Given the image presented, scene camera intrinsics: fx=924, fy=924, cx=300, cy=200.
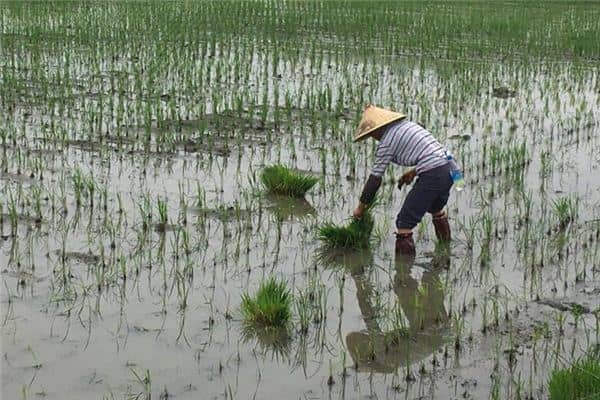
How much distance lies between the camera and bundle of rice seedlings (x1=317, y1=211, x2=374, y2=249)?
5.34 metres

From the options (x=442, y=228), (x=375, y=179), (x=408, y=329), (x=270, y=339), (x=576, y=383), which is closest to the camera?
(x=576, y=383)

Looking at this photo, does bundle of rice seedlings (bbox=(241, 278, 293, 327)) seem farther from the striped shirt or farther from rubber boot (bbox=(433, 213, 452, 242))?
rubber boot (bbox=(433, 213, 452, 242))

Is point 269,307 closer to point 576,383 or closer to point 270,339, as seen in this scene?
point 270,339

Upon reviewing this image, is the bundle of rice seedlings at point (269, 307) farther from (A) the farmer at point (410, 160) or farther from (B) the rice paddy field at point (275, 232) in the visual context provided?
(A) the farmer at point (410, 160)

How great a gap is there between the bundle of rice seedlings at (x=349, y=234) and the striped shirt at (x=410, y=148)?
0.34 meters

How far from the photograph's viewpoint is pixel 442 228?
18.2ft

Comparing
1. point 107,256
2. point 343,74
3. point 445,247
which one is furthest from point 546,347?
point 343,74

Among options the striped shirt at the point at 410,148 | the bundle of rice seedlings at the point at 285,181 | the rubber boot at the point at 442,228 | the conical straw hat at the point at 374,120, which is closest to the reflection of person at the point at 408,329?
the rubber boot at the point at 442,228

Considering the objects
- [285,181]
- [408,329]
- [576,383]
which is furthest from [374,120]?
[576,383]

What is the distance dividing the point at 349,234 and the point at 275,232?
0.53m

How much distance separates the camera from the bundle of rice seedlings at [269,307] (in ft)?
13.9

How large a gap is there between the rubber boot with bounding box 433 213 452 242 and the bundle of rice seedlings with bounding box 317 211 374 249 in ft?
1.37

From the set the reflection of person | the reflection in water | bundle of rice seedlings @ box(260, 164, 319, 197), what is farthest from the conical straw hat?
the reflection in water

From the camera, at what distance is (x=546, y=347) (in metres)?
4.13
